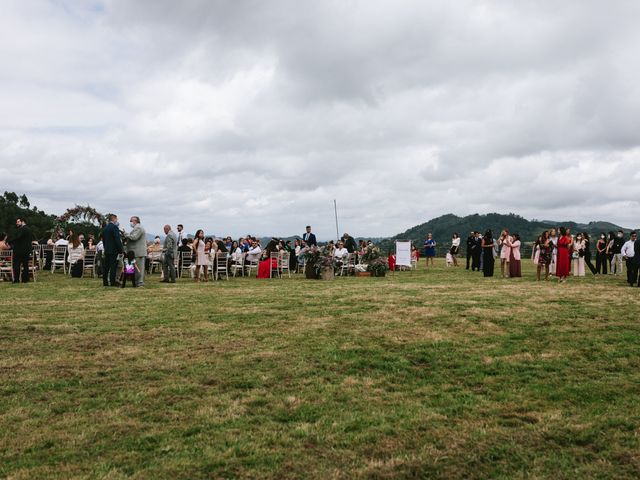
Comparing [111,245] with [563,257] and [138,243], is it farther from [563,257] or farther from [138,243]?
[563,257]

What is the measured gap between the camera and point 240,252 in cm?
2161

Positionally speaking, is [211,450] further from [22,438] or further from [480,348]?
[480,348]

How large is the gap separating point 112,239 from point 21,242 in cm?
330

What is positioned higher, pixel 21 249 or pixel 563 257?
pixel 21 249

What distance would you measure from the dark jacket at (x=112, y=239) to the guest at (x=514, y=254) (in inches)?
491

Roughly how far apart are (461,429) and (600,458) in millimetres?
1047

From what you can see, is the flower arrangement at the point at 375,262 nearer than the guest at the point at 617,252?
Yes

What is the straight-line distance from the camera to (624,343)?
25.5 ft

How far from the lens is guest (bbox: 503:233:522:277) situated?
18469mm

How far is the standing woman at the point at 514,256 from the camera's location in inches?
727

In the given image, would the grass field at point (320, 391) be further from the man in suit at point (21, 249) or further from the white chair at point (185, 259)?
the white chair at point (185, 259)

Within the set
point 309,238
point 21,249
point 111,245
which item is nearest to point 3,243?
point 21,249

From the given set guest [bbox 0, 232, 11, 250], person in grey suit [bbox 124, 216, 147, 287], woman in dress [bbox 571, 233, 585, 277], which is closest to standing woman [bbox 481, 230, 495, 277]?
woman in dress [bbox 571, 233, 585, 277]

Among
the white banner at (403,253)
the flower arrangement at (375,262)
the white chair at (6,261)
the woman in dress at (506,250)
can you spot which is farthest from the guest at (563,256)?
the white chair at (6,261)
